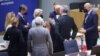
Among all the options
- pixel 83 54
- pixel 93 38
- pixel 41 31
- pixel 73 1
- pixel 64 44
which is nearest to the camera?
pixel 83 54

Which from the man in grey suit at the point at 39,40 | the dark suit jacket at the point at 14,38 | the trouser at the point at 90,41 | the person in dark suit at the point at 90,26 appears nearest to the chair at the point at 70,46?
the man in grey suit at the point at 39,40

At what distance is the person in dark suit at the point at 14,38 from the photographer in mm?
7980

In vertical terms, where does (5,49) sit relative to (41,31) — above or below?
below

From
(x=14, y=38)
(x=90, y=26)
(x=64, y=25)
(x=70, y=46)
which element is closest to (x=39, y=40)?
(x=14, y=38)

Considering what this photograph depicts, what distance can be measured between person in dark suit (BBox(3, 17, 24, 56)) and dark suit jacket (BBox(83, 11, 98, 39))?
6.95 feet

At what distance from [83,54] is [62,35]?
6.76 feet

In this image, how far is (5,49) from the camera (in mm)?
8859

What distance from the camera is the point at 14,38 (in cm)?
802

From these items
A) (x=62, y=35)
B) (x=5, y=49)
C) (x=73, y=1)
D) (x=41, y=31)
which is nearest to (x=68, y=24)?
(x=62, y=35)

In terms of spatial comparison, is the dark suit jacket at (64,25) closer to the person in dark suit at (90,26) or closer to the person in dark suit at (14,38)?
the person in dark suit at (90,26)

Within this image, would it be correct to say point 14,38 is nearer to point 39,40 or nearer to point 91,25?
point 39,40

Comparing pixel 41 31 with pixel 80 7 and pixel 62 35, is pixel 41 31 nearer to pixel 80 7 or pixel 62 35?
Result: pixel 62 35

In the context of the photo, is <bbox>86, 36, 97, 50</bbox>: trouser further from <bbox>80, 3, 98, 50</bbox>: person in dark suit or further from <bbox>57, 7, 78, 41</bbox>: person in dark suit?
<bbox>57, 7, 78, 41</bbox>: person in dark suit

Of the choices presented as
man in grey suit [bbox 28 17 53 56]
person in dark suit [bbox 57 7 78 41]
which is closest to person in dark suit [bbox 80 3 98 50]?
person in dark suit [bbox 57 7 78 41]
